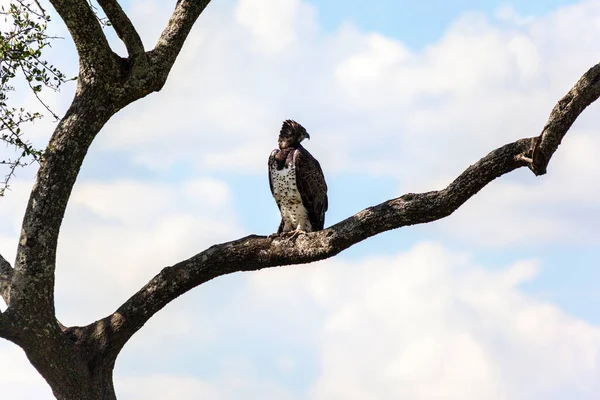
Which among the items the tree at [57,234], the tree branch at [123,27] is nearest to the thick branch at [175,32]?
the tree at [57,234]

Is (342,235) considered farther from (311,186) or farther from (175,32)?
(175,32)

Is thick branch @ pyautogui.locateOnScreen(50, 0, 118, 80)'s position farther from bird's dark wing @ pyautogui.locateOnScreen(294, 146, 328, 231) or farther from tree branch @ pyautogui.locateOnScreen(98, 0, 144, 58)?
bird's dark wing @ pyautogui.locateOnScreen(294, 146, 328, 231)

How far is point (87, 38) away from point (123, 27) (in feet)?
1.19

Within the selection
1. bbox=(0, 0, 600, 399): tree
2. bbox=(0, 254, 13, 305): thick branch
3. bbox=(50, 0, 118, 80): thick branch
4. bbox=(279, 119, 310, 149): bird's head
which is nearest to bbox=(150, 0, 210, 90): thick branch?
bbox=(0, 0, 600, 399): tree

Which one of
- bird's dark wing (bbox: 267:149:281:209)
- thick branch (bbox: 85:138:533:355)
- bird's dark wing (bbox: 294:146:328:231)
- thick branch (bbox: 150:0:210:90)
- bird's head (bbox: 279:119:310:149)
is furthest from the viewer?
bird's head (bbox: 279:119:310:149)

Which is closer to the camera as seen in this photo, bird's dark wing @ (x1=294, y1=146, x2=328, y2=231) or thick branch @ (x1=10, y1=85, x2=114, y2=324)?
thick branch @ (x1=10, y1=85, x2=114, y2=324)

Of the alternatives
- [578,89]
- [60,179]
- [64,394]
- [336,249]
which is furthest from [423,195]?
[64,394]

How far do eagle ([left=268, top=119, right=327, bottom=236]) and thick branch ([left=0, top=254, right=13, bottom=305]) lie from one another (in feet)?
9.12

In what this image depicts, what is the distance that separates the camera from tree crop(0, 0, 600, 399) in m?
8.78

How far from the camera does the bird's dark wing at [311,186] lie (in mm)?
10312

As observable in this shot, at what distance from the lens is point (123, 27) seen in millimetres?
9062

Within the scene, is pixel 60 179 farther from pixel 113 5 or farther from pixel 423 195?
pixel 423 195

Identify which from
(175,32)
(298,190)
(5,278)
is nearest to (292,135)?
(298,190)

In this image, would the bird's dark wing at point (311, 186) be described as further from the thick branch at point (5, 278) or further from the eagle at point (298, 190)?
the thick branch at point (5, 278)
